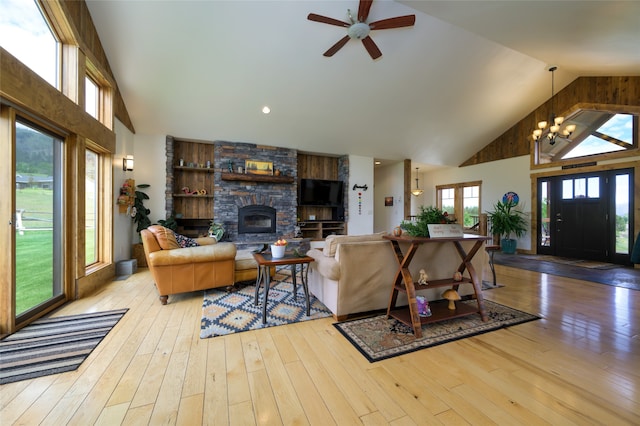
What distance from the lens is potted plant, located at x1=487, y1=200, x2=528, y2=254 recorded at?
6645 mm

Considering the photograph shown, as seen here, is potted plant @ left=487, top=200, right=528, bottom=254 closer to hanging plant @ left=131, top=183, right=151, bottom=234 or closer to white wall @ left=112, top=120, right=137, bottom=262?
hanging plant @ left=131, top=183, right=151, bottom=234

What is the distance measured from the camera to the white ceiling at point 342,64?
340 cm

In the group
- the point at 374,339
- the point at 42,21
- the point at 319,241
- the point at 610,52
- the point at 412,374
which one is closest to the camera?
the point at 412,374

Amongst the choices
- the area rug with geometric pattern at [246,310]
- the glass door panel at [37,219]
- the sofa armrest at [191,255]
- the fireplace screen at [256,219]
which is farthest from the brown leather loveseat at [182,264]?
the fireplace screen at [256,219]

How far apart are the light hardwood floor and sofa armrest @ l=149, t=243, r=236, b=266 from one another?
2.12ft

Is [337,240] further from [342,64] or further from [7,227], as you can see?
[342,64]

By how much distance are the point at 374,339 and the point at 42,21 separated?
4.70m

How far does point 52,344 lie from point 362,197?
21.5ft

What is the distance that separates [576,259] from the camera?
5785 mm

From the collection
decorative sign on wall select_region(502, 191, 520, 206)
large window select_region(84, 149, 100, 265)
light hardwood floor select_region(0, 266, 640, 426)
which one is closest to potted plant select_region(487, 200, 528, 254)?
decorative sign on wall select_region(502, 191, 520, 206)

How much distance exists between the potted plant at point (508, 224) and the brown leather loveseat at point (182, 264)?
22.8 ft

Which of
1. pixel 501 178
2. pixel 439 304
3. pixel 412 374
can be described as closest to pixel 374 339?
pixel 412 374

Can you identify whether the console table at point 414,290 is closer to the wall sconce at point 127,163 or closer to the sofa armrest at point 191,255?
the sofa armrest at point 191,255

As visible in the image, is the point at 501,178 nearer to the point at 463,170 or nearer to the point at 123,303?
the point at 463,170
